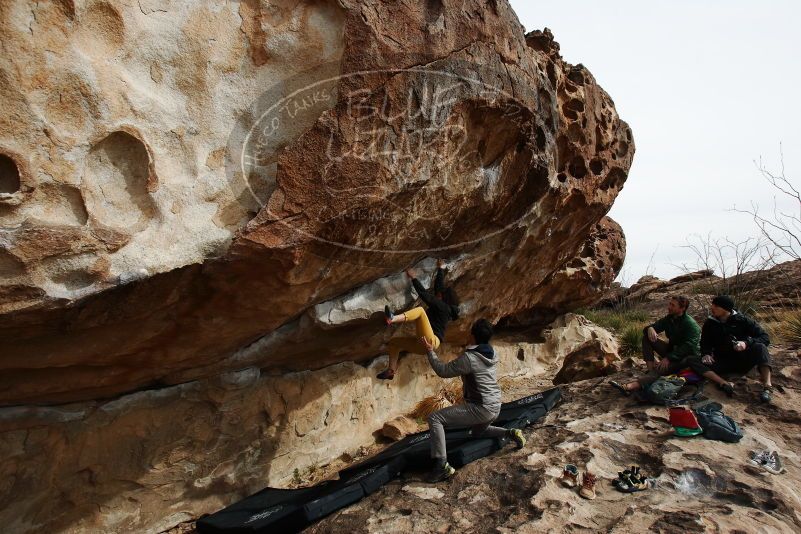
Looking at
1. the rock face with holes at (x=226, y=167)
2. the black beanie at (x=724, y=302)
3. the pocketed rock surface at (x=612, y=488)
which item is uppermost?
the rock face with holes at (x=226, y=167)

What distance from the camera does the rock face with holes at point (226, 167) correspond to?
2754 millimetres

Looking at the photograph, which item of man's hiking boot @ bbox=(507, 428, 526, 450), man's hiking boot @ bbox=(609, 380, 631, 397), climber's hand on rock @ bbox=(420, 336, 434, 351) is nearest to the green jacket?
man's hiking boot @ bbox=(609, 380, 631, 397)

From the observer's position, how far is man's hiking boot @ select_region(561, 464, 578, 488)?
367 cm

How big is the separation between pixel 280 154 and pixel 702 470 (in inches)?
144

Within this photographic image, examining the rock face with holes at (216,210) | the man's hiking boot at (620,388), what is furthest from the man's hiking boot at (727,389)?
the rock face with holes at (216,210)

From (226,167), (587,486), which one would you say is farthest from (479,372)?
(226,167)

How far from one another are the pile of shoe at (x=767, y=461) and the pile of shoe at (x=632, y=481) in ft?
3.02

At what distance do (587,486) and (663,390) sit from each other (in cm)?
195

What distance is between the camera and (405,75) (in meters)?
3.67

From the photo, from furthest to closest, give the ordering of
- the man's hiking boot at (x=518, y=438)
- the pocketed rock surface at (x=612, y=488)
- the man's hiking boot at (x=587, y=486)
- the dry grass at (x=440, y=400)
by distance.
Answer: the dry grass at (x=440, y=400)
the man's hiking boot at (x=518, y=438)
the man's hiking boot at (x=587, y=486)
the pocketed rock surface at (x=612, y=488)

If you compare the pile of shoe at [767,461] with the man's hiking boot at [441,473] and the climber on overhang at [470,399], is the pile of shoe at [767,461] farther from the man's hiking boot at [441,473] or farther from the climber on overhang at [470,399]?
the man's hiking boot at [441,473]

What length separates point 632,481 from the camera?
3627mm

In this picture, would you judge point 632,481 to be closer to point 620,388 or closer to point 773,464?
point 773,464

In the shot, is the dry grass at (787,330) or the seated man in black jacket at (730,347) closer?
the seated man in black jacket at (730,347)
